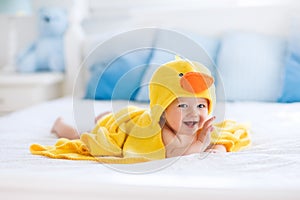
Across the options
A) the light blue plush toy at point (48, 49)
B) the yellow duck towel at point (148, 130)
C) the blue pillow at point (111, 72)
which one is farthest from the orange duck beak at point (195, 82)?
the light blue plush toy at point (48, 49)

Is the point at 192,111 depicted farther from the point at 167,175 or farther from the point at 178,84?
the point at 167,175

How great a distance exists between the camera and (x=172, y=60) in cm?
123

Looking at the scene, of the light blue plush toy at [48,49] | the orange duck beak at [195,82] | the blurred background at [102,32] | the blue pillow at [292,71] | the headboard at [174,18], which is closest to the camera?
the orange duck beak at [195,82]

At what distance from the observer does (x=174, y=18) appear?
100 inches

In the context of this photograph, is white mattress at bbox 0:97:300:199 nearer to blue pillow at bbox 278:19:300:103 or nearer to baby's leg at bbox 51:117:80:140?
baby's leg at bbox 51:117:80:140

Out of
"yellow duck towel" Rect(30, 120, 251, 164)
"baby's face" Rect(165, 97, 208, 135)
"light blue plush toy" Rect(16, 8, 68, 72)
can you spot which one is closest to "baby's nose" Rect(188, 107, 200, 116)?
"baby's face" Rect(165, 97, 208, 135)

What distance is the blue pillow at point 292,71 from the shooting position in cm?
208

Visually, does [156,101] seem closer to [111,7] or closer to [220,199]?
[220,199]

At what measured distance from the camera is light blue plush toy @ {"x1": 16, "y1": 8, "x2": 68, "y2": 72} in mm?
2758

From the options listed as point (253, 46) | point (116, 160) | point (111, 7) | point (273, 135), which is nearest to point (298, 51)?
point (253, 46)

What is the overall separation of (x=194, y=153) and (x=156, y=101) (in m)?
0.16

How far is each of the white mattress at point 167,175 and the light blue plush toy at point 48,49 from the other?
1328 millimetres

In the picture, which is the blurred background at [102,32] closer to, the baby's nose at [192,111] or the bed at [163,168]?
the bed at [163,168]

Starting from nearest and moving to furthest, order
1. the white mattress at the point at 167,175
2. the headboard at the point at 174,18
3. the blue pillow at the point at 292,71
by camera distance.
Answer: the white mattress at the point at 167,175, the blue pillow at the point at 292,71, the headboard at the point at 174,18
